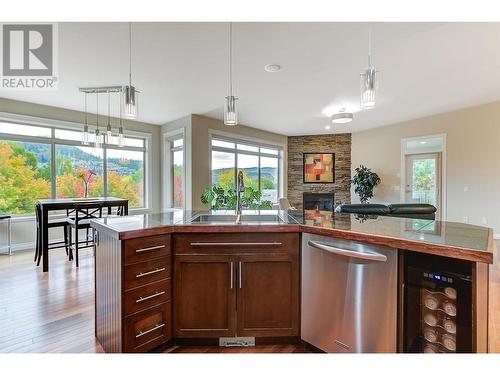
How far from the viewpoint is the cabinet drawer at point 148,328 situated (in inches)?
61.0

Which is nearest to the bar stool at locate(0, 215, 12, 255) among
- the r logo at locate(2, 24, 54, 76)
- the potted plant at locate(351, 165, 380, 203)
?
the r logo at locate(2, 24, 54, 76)

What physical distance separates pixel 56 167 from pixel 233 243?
4.65 metres

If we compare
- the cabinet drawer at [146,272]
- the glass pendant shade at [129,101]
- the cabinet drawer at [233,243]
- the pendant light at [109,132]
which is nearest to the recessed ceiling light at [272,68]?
the glass pendant shade at [129,101]

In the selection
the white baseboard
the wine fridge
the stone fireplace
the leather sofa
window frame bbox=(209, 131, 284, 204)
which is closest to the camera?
the wine fridge

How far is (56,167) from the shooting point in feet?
15.6

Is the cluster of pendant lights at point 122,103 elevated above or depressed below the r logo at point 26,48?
below

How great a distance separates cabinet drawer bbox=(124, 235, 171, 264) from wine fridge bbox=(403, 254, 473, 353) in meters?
1.40

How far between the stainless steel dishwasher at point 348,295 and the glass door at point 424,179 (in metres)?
6.10

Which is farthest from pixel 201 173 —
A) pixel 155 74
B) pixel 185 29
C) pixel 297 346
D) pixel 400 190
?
pixel 400 190

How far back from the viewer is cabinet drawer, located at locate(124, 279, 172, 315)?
1.54 meters

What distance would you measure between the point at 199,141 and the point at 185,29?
3.03m

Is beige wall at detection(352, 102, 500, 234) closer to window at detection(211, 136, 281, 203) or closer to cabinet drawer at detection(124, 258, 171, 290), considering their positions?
window at detection(211, 136, 281, 203)

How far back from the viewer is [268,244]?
5.69ft

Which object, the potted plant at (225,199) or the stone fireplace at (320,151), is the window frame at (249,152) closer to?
the stone fireplace at (320,151)
